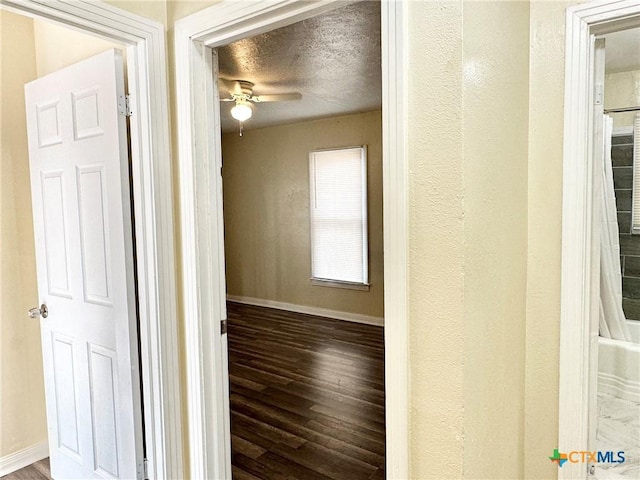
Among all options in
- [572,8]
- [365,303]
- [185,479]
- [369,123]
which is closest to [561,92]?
[572,8]

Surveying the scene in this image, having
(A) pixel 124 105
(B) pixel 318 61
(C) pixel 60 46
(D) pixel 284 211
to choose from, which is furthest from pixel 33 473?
(D) pixel 284 211

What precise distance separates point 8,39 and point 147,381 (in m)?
2.07

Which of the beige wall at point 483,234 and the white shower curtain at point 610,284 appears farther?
the white shower curtain at point 610,284

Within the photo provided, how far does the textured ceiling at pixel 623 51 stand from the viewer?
2566 mm

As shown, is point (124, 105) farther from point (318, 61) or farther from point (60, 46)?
point (318, 61)

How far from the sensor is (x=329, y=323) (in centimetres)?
525

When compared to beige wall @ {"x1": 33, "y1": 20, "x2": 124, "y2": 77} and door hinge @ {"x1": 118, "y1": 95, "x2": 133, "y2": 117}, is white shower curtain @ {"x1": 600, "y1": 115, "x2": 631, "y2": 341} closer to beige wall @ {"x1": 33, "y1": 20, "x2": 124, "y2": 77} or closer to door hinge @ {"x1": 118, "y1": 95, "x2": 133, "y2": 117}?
door hinge @ {"x1": 118, "y1": 95, "x2": 133, "y2": 117}

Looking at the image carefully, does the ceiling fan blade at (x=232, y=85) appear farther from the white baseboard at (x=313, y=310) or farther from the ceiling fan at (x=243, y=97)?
the white baseboard at (x=313, y=310)

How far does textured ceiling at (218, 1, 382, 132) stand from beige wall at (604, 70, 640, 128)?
1.89 meters

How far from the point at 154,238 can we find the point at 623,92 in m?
3.73

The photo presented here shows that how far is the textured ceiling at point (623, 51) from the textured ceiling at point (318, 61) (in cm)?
148

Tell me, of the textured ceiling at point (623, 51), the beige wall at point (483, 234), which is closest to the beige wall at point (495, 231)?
the beige wall at point (483, 234)

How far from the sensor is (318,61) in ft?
10.4

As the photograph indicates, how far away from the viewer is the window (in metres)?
5.11
